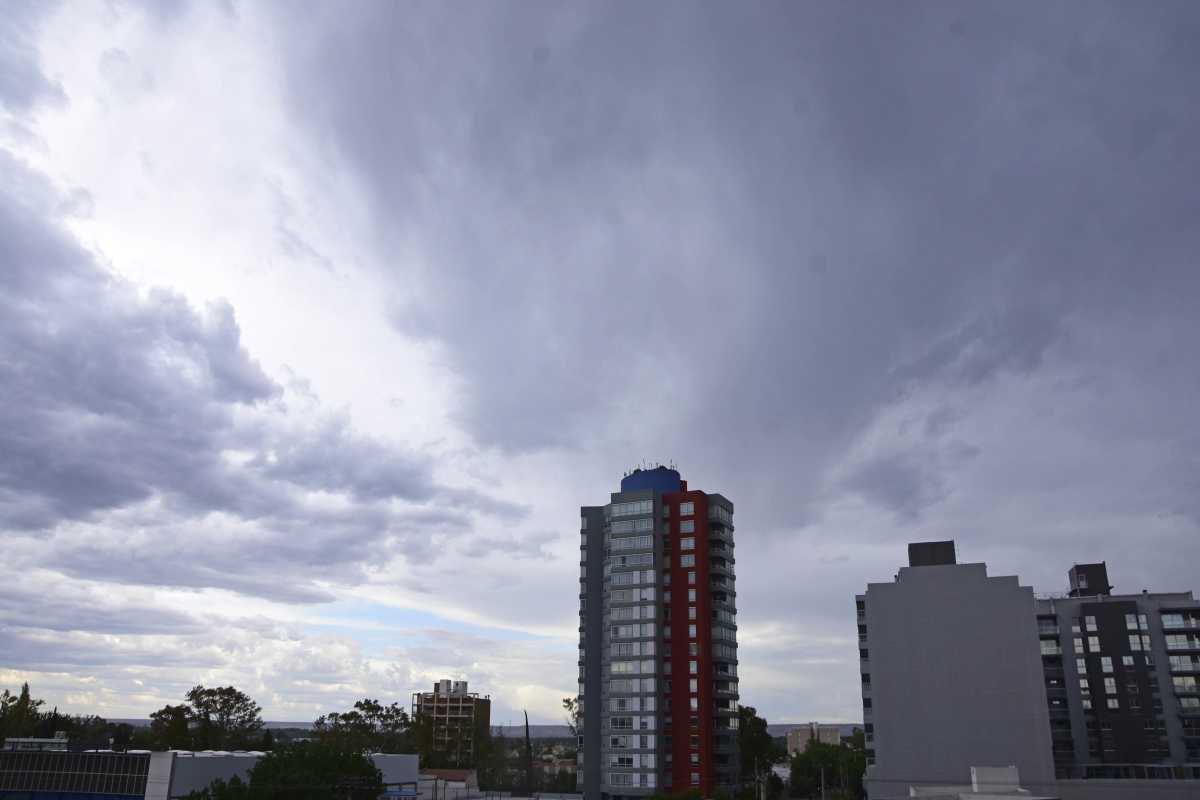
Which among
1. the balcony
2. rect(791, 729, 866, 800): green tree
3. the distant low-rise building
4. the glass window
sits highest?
the glass window

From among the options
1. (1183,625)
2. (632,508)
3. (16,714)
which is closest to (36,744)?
(16,714)

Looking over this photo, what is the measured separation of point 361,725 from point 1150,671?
14921 cm

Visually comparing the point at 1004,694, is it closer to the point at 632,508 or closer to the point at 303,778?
the point at 632,508

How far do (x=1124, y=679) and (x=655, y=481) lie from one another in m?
83.0

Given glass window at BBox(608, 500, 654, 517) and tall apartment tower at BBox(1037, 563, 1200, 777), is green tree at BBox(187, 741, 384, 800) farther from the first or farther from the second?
tall apartment tower at BBox(1037, 563, 1200, 777)

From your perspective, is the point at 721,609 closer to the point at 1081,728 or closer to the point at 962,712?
the point at 962,712

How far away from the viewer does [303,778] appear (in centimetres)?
8750

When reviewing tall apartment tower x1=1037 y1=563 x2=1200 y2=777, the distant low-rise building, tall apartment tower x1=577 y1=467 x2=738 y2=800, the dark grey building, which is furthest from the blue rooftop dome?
the distant low-rise building

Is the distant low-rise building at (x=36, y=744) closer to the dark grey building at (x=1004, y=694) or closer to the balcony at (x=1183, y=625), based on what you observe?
the dark grey building at (x=1004, y=694)

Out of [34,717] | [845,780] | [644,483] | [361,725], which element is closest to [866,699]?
[644,483]

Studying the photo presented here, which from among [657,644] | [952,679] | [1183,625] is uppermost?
[1183,625]

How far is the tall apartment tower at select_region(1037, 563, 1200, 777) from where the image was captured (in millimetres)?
140625

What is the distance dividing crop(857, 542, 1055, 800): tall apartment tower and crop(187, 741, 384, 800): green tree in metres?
64.6

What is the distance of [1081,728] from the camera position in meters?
144
